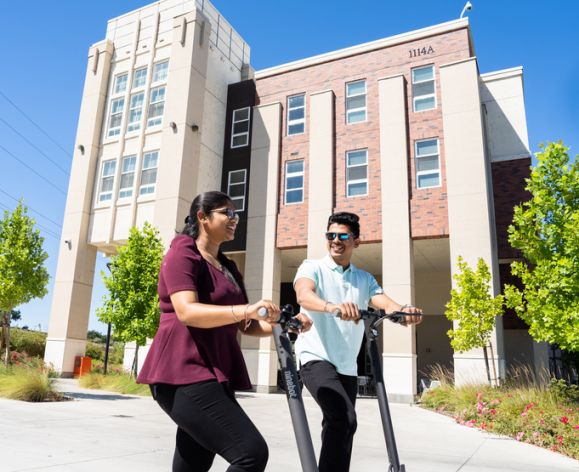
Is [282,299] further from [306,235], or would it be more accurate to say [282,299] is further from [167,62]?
[167,62]

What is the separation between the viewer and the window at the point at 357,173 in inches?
829

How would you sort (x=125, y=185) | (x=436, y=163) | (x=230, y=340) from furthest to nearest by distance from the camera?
(x=125, y=185) < (x=436, y=163) < (x=230, y=340)

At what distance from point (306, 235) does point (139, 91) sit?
37.3 ft

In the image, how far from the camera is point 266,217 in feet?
73.8

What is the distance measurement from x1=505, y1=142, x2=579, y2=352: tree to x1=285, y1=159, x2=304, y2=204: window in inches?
427

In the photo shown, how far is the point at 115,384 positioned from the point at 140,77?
51.8 feet

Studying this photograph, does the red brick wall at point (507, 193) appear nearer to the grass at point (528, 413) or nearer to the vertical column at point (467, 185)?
the vertical column at point (467, 185)

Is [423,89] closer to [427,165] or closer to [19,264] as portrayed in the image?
[427,165]

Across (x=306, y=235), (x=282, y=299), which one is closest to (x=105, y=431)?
(x=306, y=235)

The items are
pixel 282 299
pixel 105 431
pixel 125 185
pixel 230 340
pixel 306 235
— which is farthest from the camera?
pixel 282 299

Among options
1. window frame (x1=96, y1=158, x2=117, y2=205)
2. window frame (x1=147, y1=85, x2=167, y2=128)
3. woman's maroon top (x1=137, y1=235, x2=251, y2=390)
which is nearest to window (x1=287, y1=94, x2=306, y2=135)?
window frame (x1=147, y1=85, x2=167, y2=128)

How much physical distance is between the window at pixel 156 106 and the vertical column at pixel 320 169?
7.30m

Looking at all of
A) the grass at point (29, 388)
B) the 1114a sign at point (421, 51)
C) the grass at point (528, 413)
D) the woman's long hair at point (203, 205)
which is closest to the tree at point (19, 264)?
the grass at point (29, 388)

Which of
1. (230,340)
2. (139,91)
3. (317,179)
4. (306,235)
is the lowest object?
(230,340)
